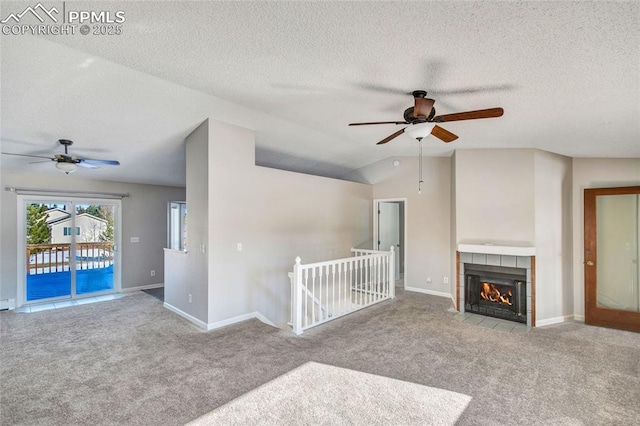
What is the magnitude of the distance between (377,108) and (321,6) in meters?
1.82

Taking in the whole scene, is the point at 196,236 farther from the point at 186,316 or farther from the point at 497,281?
the point at 497,281

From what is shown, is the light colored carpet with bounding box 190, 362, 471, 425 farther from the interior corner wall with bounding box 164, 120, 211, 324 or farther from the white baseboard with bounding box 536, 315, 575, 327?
the white baseboard with bounding box 536, 315, 575, 327

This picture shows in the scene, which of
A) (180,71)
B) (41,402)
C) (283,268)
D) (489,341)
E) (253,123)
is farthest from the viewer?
(283,268)

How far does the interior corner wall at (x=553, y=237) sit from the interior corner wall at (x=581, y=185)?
0.07m

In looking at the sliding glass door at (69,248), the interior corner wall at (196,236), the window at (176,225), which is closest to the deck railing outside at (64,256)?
the sliding glass door at (69,248)

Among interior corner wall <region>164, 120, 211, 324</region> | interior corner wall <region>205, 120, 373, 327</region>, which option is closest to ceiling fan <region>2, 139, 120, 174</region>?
interior corner wall <region>164, 120, 211, 324</region>

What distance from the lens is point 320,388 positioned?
261 cm

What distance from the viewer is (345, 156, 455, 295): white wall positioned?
6082 millimetres

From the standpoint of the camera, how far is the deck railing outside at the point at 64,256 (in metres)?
5.50

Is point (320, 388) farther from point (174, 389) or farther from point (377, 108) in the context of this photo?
point (377, 108)

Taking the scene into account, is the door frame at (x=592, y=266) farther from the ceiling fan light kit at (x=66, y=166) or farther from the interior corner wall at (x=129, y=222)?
the interior corner wall at (x=129, y=222)

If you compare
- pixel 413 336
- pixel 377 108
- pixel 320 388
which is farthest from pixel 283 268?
pixel 377 108

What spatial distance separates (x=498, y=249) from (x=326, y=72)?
363 centimetres

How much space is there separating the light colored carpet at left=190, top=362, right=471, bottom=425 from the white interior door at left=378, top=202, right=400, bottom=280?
4.77 meters
